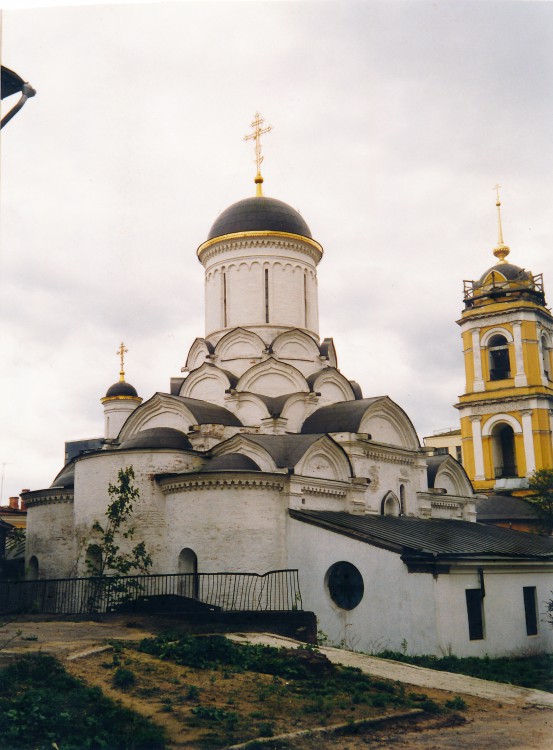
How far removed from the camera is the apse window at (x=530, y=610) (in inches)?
671

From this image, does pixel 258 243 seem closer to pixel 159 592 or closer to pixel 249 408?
pixel 249 408

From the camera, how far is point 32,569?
66.5ft

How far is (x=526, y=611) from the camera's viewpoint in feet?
56.1

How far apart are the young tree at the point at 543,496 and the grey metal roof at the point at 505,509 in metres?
0.27

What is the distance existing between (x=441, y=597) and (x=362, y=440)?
5.74 metres

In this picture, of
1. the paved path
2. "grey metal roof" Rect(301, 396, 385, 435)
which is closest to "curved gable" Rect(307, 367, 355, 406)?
"grey metal roof" Rect(301, 396, 385, 435)

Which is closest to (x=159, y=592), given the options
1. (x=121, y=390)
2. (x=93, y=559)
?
(x=93, y=559)

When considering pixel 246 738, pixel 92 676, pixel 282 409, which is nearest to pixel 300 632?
pixel 92 676

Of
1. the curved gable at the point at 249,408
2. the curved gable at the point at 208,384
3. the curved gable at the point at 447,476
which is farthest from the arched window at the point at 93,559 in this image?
the curved gable at the point at 447,476

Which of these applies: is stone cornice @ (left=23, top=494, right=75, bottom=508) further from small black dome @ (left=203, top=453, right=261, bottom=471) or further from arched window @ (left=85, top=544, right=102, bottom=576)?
small black dome @ (left=203, top=453, right=261, bottom=471)

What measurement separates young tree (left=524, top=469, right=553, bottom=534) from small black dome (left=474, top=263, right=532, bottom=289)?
842 centimetres

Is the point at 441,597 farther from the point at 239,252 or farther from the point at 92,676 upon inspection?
the point at 239,252

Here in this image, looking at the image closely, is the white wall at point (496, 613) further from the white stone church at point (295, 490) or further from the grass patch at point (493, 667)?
the grass patch at point (493, 667)

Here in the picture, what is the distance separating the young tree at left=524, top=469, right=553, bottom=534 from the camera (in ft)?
99.0
